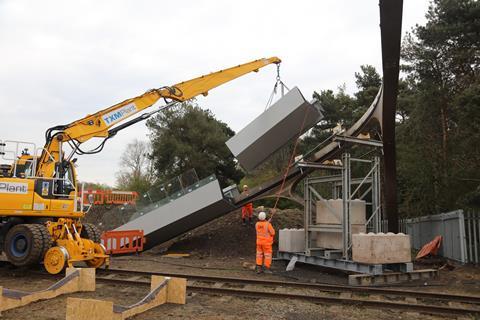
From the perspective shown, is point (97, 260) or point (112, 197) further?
point (112, 197)

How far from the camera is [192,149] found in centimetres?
3431

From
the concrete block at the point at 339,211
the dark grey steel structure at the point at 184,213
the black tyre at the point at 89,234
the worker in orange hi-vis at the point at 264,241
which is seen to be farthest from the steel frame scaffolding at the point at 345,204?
the black tyre at the point at 89,234

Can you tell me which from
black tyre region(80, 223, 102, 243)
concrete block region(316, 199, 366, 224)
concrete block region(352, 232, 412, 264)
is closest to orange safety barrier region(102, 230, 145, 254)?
black tyre region(80, 223, 102, 243)

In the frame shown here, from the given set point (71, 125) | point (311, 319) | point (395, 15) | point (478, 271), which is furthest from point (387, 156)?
point (71, 125)

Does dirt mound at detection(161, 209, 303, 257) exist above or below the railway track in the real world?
above

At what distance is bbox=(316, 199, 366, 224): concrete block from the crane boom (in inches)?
222

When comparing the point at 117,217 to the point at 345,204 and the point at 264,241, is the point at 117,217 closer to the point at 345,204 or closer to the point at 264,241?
the point at 264,241

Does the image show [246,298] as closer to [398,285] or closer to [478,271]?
[398,285]

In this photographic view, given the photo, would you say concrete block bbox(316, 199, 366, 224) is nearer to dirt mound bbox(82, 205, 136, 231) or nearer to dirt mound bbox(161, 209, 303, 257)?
dirt mound bbox(161, 209, 303, 257)

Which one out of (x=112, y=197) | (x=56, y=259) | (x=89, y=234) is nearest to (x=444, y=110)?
(x=89, y=234)

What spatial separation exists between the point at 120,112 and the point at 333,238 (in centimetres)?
759

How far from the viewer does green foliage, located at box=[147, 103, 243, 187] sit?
112ft

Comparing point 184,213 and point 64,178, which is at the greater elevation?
point 64,178

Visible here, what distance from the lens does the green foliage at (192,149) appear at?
34.2 m
